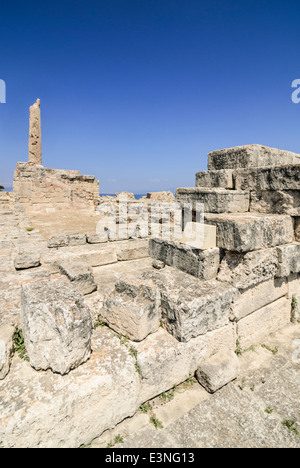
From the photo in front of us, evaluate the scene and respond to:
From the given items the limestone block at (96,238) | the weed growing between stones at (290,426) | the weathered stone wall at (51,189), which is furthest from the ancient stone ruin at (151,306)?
the weathered stone wall at (51,189)

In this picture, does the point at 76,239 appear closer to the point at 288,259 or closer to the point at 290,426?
the point at 288,259

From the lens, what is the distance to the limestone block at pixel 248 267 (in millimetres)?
3062

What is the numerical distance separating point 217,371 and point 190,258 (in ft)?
4.72

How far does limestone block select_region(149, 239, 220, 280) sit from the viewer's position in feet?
10.8

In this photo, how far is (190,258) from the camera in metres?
3.49

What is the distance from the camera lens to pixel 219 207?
12.5ft

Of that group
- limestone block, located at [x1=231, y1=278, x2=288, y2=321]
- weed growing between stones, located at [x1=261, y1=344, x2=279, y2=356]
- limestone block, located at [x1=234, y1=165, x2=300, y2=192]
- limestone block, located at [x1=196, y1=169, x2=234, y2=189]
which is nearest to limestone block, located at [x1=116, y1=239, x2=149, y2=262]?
limestone block, located at [x1=196, y1=169, x2=234, y2=189]

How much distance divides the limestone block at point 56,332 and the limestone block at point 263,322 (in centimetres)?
194

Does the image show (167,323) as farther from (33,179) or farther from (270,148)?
(33,179)

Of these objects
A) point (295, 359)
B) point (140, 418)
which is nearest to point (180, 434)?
point (140, 418)

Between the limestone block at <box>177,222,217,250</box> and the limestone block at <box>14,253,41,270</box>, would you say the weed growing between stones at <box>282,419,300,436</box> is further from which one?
the limestone block at <box>14,253,41,270</box>

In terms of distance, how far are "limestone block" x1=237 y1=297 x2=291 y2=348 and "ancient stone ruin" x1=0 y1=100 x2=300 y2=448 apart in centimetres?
2
